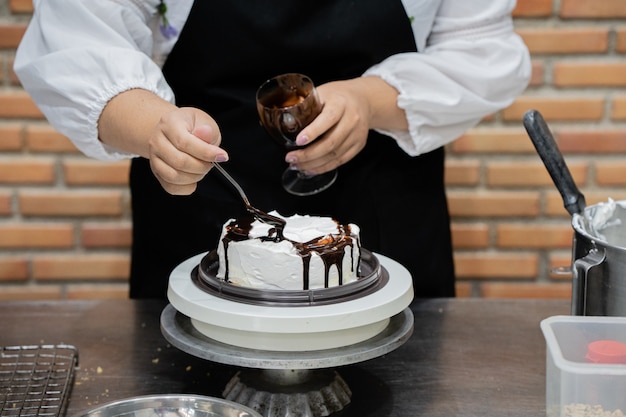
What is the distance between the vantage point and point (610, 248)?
2.85 ft

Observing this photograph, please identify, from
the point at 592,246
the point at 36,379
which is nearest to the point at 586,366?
the point at 592,246

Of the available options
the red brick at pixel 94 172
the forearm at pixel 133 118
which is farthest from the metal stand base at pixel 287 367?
the red brick at pixel 94 172

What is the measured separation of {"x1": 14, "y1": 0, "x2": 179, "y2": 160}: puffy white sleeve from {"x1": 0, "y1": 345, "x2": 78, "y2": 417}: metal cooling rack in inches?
13.6

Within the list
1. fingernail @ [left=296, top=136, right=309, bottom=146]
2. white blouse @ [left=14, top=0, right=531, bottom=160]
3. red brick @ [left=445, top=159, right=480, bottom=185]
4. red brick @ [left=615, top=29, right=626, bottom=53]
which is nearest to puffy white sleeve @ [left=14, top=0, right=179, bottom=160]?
white blouse @ [left=14, top=0, right=531, bottom=160]

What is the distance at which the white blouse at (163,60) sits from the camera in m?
1.22

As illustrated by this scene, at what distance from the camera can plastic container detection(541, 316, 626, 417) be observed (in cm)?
71

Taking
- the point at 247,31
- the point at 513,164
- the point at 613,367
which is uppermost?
the point at 247,31

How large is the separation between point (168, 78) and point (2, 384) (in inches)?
23.6

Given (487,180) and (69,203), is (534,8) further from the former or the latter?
(69,203)

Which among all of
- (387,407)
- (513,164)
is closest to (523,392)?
(387,407)

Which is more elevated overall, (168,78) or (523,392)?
(168,78)

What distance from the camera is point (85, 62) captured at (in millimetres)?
1215

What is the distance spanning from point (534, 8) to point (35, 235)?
1282 millimetres

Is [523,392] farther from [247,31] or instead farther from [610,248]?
[247,31]
